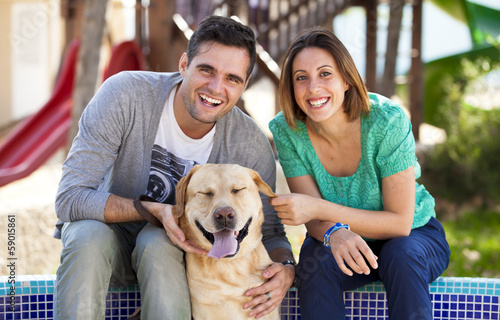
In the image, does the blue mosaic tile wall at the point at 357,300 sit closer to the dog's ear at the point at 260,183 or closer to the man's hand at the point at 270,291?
the man's hand at the point at 270,291

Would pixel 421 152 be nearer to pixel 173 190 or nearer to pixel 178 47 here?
pixel 178 47

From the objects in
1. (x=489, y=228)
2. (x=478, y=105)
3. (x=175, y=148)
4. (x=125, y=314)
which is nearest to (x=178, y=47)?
(x=175, y=148)

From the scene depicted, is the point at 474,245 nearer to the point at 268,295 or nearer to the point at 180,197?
the point at 268,295

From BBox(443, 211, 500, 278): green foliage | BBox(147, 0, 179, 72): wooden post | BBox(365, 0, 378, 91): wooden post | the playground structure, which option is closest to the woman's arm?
BBox(443, 211, 500, 278): green foliage

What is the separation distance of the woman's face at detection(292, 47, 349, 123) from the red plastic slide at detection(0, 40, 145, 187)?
2.69m

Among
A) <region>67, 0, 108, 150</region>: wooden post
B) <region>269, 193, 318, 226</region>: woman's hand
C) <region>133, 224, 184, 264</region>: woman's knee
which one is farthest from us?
<region>67, 0, 108, 150</region>: wooden post

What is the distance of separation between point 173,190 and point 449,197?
190 inches

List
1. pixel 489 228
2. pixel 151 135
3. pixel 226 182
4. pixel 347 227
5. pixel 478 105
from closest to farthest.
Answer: pixel 226 182
pixel 347 227
pixel 151 135
pixel 489 228
pixel 478 105

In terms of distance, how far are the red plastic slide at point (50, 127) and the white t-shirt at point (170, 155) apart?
247cm

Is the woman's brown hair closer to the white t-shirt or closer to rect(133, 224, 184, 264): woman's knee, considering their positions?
the white t-shirt

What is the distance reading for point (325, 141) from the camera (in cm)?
245

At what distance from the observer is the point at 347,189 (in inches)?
93.5

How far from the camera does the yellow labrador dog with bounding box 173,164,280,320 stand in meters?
1.94

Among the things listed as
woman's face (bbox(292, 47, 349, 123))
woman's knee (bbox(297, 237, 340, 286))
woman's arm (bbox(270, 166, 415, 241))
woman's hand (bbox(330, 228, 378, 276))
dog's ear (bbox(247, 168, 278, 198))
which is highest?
woman's face (bbox(292, 47, 349, 123))
